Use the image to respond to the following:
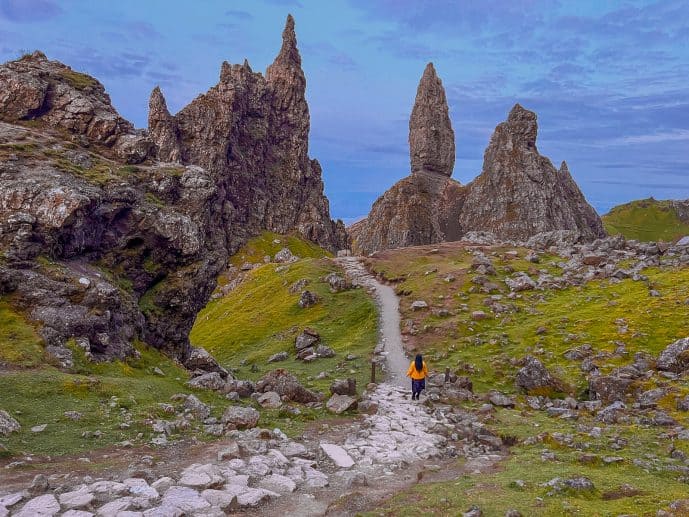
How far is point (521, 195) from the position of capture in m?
136

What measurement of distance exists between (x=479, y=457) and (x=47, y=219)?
26.0 metres

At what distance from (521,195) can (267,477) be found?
130138mm

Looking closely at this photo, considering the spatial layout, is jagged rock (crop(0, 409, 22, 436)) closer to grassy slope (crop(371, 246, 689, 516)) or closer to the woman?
grassy slope (crop(371, 246, 689, 516))

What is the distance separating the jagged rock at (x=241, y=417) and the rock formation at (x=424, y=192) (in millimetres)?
133843

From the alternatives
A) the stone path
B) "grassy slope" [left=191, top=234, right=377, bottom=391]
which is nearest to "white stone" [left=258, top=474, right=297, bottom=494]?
the stone path

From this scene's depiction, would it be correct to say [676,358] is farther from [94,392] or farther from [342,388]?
[94,392]

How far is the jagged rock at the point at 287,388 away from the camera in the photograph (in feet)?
99.2

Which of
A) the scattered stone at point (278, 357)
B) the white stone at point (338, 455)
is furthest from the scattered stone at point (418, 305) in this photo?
the white stone at point (338, 455)

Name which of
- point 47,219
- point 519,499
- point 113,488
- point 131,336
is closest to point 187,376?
point 131,336

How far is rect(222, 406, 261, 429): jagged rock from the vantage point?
78.3 feet

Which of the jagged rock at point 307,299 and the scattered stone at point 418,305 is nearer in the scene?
the scattered stone at point 418,305

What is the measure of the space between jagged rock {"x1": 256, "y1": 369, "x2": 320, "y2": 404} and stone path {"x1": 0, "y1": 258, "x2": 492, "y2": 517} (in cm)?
398

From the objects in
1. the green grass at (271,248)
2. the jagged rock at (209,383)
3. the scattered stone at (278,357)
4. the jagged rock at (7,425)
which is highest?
the green grass at (271,248)

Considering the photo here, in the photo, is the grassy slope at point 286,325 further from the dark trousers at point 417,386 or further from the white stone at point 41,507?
the white stone at point 41,507
